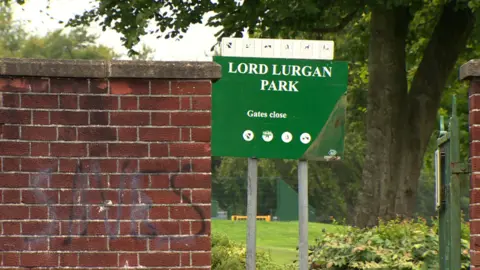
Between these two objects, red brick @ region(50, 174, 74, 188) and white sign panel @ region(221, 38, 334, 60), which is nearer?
red brick @ region(50, 174, 74, 188)

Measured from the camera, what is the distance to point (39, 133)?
22.0 feet

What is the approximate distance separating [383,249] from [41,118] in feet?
16.9

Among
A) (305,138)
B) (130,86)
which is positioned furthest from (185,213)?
(305,138)

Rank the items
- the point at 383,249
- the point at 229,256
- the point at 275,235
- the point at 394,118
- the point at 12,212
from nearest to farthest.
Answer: the point at 12,212 → the point at 383,249 → the point at 229,256 → the point at 394,118 → the point at 275,235

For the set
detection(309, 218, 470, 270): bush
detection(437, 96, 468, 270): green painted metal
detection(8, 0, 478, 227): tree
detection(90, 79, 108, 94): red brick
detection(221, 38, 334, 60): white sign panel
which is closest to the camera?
detection(90, 79, 108, 94): red brick

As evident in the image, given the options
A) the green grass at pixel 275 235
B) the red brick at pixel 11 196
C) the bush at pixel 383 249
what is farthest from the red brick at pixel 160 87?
the green grass at pixel 275 235

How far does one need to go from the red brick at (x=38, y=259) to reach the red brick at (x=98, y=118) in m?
0.86

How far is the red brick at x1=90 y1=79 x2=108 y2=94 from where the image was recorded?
6.76 meters

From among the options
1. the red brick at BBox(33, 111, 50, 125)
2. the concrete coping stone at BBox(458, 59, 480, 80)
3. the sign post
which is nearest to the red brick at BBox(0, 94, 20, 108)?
the red brick at BBox(33, 111, 50, 125)

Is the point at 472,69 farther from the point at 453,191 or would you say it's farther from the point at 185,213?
the point at 185,213

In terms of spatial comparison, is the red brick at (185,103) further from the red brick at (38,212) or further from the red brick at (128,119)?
the red brick at (38,212)

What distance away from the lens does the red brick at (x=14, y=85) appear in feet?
22.1

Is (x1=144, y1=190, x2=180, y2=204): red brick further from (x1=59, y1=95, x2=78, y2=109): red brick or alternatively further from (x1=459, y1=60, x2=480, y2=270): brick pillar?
(x1=459, y1=60, x2=480, y2=270): brick pillar

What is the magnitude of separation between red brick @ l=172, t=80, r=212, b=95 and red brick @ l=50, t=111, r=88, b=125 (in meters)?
0.59
